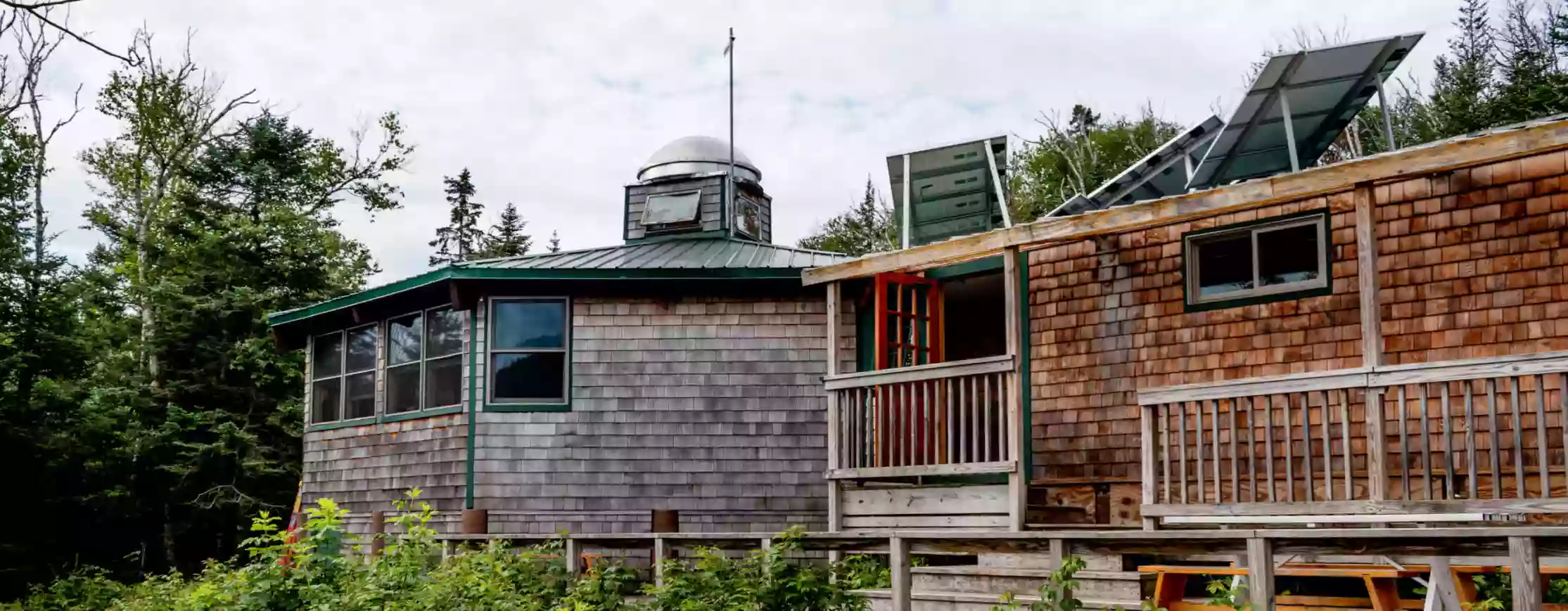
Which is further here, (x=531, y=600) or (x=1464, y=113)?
(x=1464, y=113)

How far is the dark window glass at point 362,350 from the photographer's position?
48.2ft

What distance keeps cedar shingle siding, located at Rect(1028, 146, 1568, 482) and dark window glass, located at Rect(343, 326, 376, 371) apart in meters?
7.34

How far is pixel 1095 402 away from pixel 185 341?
19.0 meters

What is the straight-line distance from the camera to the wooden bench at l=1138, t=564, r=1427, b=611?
298 inches

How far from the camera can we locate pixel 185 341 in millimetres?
24438

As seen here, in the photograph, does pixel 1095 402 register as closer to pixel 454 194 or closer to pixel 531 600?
pixel 531 600

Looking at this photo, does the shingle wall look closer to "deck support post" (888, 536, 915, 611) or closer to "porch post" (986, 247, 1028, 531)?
"porch post" (986, 247, 1028, 531)

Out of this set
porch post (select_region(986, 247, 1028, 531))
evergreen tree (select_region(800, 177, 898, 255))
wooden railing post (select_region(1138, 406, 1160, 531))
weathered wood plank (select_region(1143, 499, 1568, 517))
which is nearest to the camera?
weathered wood plank (select_region(1143, 499, 1568, 517))

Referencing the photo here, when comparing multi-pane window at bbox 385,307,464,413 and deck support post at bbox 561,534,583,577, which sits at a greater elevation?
multi-pane window at bbox 385,307,464,413

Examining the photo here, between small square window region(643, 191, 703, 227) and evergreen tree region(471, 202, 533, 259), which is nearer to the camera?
small square window region(643, 191, 703, 227)

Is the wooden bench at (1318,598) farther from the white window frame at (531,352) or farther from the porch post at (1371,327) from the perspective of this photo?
the white window frame at (531,352)

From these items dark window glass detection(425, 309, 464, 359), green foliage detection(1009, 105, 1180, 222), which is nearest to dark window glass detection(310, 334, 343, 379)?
dark window glass detection(425, 309, 464, 359)

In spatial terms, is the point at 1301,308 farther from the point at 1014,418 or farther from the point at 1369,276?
the point at 1014,418

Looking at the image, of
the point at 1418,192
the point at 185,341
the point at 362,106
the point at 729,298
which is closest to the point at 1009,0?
the point at 362,106
